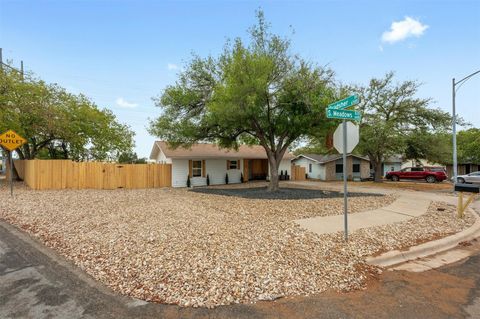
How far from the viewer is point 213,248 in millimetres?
4480

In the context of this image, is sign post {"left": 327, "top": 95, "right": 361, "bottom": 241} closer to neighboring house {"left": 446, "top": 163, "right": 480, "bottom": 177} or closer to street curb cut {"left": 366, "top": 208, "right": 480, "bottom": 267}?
street curb cut {"left": 366, "top": 208, "right": 480, "bottom": 267}

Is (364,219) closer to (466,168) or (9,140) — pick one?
(9,140)

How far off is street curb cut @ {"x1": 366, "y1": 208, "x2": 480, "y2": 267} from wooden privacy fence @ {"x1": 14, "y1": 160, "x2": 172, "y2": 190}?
604 inches

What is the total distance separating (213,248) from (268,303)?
171 cm

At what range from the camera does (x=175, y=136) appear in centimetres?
1332

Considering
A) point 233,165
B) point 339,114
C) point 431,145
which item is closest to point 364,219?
point 339,114

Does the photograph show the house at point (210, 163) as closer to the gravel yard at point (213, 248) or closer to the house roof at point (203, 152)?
the house roof at point (203, 152)

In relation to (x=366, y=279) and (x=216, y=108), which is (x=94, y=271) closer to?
(x=366, y=279)

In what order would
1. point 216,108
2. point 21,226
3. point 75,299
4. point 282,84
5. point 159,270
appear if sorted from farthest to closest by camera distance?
point 282,84 → point 216,108 → point 21,226 → point 159,270 → point 75,299

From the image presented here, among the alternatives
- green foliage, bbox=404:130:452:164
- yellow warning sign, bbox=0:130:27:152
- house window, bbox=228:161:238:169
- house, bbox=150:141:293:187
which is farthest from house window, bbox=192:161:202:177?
green foliage, bbox=404:130:452:164

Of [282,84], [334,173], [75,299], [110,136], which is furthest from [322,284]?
[334,173]

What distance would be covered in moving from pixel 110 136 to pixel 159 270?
20.8 m

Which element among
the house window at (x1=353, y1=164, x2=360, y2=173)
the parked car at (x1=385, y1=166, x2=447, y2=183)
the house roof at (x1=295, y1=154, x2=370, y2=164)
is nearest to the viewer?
the parked car at (x1=385, y1=166, x2=447, y2=183)

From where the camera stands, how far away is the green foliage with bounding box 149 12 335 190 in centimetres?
966
